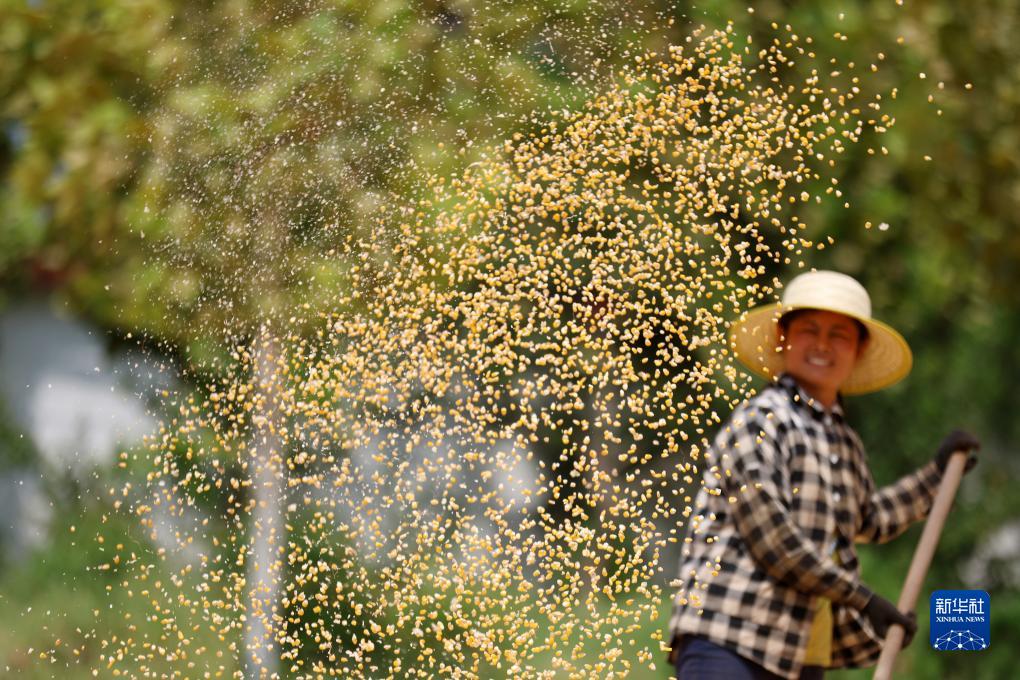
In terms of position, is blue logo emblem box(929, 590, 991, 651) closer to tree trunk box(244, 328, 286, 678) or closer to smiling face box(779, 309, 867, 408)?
smiling face box(779, 309, 867, 408)

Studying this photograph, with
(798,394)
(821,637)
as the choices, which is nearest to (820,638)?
(821,637)

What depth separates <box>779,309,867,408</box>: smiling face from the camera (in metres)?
1.36

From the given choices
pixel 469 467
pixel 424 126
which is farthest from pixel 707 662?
pixel 424 126

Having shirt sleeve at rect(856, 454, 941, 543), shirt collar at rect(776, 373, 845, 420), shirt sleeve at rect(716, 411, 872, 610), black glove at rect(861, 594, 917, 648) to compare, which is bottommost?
black glove at rect(861, 594, 917, 648)

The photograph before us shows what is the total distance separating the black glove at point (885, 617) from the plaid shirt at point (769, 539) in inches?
0.8

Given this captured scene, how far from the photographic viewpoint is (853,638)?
4.42 ft

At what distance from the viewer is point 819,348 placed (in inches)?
55.9

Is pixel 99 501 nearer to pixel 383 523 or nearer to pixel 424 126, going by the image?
pixel 383 523

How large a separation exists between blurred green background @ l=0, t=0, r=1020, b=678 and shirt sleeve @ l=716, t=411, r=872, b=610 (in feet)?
2.25

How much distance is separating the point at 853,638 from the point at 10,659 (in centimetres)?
175

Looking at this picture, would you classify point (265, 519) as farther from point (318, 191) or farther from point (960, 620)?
point (960, 620)

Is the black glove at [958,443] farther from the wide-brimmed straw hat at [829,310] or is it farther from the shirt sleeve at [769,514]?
the shirt sleeve at [769,514]

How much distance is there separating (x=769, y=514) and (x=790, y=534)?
0.10 ft

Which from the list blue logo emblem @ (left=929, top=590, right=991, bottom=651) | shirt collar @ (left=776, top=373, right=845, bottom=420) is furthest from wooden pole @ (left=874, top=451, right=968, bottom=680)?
blue logo emblem @ (left=929, top=590, right=991, bottom=651)
